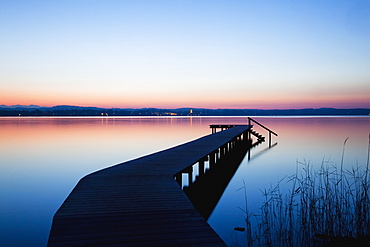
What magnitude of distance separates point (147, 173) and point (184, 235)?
3.76 meters

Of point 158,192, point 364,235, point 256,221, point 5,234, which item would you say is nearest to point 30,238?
point 5,234

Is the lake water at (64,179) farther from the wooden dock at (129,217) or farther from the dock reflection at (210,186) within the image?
the wooden dock at (129,217)

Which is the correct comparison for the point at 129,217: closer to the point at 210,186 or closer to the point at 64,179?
the point at 210,186

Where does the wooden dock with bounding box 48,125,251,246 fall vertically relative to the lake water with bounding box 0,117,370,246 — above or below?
above

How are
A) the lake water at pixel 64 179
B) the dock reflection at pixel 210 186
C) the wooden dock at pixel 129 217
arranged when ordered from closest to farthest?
the wooden dock at pixel 129 217
the lake water at pixel 64 179
the dock reflection at pixel 210 186

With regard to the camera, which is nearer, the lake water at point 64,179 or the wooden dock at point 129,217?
the wooden dock at point 129,217

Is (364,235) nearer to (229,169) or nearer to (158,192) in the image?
(158,192)

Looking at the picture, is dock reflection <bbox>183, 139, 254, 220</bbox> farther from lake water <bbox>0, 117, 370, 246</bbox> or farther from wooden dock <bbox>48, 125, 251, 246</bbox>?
wooden dock <bbox>48, 125, 251, 246</bbox>

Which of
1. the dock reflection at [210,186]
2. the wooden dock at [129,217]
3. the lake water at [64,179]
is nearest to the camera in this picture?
the wooden dock at [129,217]

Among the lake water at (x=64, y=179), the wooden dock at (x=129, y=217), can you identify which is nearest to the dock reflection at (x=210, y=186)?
the lake water at (x=64, y=179)

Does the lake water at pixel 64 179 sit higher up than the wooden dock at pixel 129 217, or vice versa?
the wooden dock at pixel 129 217

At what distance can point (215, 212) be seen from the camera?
25.5 ft

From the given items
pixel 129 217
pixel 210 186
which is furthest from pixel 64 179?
pixel 129 217

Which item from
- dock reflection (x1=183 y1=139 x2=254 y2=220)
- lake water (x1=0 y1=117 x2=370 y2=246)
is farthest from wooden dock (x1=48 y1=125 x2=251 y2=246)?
dock reflection (x1=183 y1=139 x2=254 y2=220)
